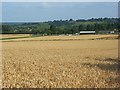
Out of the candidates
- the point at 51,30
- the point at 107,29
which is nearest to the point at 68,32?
the point at 51,30

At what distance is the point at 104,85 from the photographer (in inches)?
512

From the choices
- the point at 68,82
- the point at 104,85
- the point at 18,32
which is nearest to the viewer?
the point at 104,85

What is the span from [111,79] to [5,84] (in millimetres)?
4771

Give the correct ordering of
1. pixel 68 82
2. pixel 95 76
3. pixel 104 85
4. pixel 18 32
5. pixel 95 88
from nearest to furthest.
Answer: pixel 95 88
pixel 104 85
pixel 68 82
pixel 95 76
pixel 18 32

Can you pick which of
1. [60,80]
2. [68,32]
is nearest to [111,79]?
[60,80]

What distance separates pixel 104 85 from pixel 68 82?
1.73 metres

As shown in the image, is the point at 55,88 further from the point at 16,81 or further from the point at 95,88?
the point at 16,81

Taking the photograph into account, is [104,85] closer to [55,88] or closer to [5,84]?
[55,88]

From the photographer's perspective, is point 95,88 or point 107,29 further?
point 107,29

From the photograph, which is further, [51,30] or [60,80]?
[51,30]

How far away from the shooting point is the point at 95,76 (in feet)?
52.4

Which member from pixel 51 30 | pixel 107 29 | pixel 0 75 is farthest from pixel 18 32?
pixel 0 75

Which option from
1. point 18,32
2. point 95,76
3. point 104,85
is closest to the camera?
point 104,85

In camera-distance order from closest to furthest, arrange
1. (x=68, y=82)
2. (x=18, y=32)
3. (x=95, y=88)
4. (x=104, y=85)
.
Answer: (x=95, y=88), (x=104, y=85), (x=68, y=82), (x=18, y=32)
